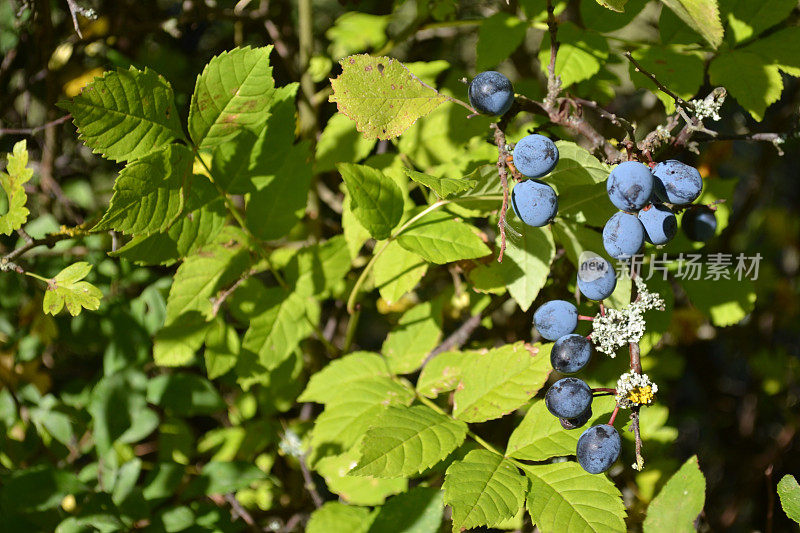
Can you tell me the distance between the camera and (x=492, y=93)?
0.97m

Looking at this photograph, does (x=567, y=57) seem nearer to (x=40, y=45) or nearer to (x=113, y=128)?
(x=113, y=128)

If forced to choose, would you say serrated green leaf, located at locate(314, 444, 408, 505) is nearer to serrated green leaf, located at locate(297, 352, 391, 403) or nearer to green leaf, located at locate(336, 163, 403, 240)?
serrated green leaf, located at locate(297, 352, 391, 403)

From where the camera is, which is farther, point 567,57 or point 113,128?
point 567,57

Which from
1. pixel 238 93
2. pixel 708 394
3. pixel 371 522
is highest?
pixel 238 93

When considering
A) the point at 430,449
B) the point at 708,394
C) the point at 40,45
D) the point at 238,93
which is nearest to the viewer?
the point at 430,449

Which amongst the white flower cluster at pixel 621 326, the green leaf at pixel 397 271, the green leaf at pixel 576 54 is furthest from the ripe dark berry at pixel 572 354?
the green leaf at pixel 576 54

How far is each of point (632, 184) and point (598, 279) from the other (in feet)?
0.53

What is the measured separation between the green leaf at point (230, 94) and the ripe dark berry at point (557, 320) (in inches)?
22.5

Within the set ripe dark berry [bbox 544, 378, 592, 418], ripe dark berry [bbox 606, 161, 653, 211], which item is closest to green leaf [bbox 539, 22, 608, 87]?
ripe dark berry [bbox 606, 161, 653, 211]

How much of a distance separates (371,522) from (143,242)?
0.66 meters

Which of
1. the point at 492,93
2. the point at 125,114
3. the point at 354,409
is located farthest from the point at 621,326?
the point at 125,114

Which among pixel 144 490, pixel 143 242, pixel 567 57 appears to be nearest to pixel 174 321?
pixel 143 242

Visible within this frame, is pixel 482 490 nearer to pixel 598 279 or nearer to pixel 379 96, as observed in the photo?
pixel 598 279

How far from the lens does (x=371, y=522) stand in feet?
4.08
